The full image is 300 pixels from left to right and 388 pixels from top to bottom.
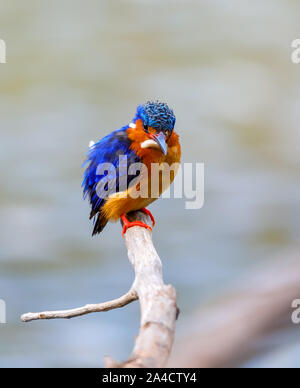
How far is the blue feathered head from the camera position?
2.51m

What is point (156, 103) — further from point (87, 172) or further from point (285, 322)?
point (285, 322)

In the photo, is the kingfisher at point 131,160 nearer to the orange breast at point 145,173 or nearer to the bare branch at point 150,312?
the orange breast at point 145,173

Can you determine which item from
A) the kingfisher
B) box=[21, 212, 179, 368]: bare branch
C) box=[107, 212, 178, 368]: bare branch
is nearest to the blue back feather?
the kingfisher

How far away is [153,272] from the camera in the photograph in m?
1.67

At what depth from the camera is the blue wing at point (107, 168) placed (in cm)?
258

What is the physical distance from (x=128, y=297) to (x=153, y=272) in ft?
0.43

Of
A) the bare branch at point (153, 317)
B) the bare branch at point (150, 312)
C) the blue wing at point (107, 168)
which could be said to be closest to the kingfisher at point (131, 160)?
the blue wing at point (107, 168)

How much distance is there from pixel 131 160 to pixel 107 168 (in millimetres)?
127

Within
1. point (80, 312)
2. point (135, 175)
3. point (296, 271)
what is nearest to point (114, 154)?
point (135, 175)

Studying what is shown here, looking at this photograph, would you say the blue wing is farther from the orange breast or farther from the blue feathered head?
the blue feathered head

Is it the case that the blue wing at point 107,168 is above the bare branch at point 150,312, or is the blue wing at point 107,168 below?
above

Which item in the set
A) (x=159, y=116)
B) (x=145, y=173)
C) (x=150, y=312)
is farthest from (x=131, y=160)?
(x=150, y=312)

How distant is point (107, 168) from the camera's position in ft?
8.59

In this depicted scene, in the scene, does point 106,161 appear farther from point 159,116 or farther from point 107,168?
point 159,116
